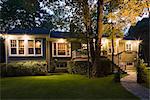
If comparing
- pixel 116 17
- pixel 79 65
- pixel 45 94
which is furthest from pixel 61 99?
pixel 79 65

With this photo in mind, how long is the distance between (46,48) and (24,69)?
5346mm

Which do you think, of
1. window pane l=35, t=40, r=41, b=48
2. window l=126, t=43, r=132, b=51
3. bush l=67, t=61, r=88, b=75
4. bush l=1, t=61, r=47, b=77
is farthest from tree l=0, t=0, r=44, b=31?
bush l=1, t=61, r=47, b=77

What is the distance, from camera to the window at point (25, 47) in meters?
34.5

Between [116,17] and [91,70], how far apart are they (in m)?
5.31

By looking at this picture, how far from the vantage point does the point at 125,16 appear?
26.2 meters

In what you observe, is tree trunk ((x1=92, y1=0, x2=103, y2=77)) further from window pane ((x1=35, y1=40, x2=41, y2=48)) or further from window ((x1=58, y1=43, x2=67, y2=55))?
window ((x1=58, y1=43, x2=67, y2=55))

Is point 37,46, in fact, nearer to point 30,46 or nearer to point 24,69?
point 30,46

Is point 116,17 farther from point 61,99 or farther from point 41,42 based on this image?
point 61,99

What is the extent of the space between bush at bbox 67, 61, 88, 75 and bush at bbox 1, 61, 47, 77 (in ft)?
11.5

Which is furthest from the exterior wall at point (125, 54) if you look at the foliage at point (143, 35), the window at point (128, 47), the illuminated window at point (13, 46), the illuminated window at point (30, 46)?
the illuminated window at point (13, 46)

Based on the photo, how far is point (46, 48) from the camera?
35.9 metres

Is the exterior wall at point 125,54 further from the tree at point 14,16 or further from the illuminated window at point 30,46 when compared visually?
the tree at point 14,16

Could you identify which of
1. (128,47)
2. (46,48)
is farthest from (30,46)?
(128,47)

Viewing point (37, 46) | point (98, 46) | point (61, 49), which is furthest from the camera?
point (61, 49)
